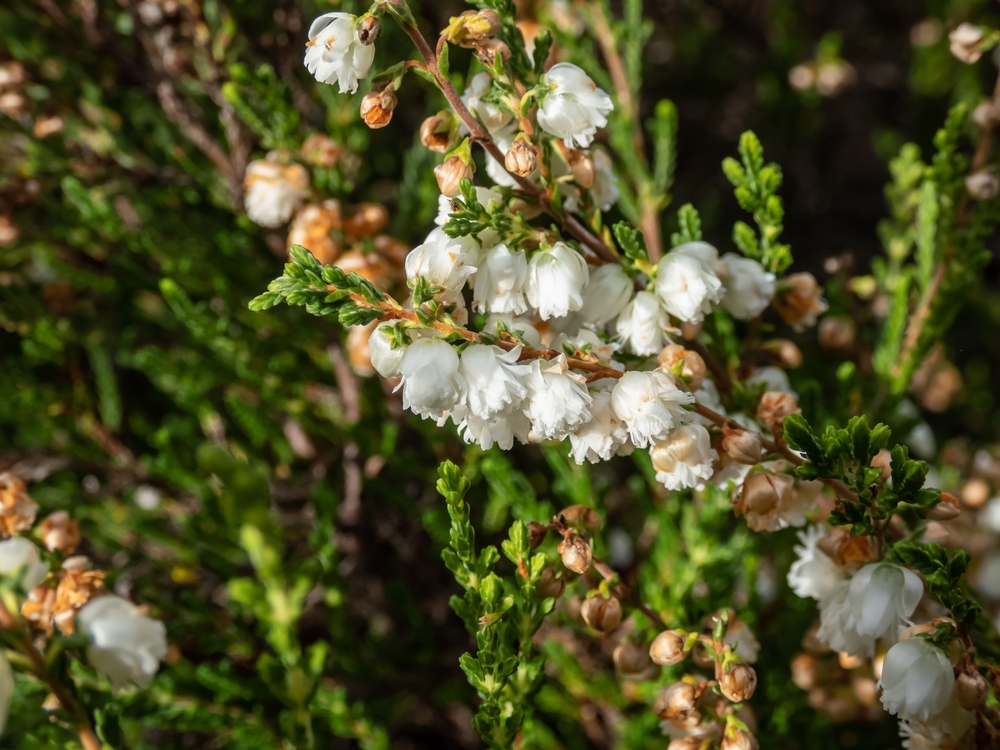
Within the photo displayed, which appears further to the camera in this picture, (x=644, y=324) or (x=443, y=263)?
(x=644, y=324)

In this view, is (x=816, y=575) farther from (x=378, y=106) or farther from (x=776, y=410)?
(x=378, y=106)

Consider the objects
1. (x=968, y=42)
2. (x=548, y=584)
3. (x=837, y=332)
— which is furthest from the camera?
(x=837, y=332)

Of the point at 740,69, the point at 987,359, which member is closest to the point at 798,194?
the point at 740,69

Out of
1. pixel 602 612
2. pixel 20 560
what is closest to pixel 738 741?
pixel 602 612

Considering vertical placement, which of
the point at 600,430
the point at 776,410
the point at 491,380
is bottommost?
the point at 776,410

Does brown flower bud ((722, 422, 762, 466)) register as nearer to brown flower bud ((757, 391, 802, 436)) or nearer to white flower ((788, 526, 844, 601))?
brown flower bud ((757, 391, 802, 436))

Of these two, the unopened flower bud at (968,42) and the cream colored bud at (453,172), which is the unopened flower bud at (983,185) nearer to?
the unopened flower bud at (968,42)

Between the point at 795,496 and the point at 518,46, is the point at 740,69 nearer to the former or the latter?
the point at 518,46

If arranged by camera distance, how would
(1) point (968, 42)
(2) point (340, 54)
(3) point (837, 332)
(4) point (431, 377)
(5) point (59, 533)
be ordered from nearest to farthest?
(4) point (431, 377)
(2) point (340, 54)
(5) point (59, 533)
(1) point (968, 42)
(3) point (837, 332)
